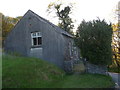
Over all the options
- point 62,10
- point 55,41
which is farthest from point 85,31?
point 62,10

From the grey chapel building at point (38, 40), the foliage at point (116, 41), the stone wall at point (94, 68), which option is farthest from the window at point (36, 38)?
the foliage at point (116, 41)

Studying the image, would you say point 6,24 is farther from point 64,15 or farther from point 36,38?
point 36,38

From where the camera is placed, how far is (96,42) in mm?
15320

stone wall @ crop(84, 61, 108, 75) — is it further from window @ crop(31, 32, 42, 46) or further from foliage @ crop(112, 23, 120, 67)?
foliage @ crop(112, 23, 120, 67)

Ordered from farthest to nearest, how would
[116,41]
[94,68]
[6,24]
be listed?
[6,24], [116,41], [94,68]

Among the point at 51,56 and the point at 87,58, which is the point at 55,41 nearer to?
the point at 51,56

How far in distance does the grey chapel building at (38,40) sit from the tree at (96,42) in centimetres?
247

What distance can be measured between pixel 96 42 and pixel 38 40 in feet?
23.8

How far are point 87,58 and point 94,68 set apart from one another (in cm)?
133

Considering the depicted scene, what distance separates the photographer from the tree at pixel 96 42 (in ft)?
50.1

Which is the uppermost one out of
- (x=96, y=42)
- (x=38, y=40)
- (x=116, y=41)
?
(x=116, y=41)

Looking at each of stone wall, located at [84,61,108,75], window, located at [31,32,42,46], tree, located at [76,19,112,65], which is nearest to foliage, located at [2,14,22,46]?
window, located at [31,32,42,46]

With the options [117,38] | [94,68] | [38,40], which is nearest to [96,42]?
[94,68]

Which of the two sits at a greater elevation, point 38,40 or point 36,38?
point 36,38
